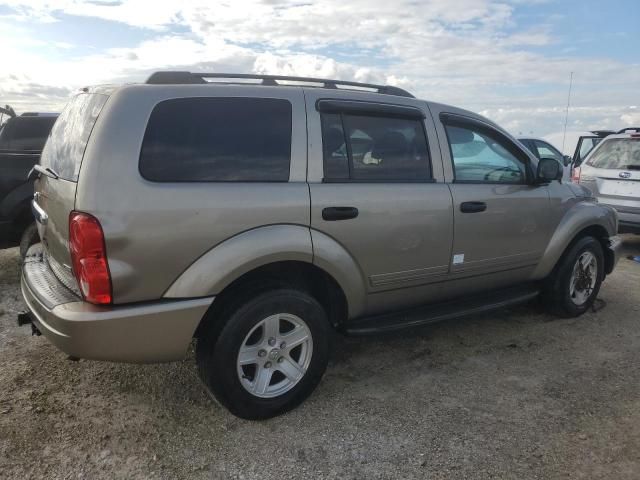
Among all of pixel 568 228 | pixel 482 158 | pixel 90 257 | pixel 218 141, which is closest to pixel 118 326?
pixel 90 257

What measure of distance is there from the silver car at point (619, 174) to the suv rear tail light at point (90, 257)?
6.27m

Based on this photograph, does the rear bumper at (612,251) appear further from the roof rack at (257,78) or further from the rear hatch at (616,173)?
the roof rack at (257,78)

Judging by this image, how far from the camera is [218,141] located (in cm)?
274

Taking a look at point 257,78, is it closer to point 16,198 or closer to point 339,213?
point 339,213

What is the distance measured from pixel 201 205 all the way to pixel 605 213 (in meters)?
3.80

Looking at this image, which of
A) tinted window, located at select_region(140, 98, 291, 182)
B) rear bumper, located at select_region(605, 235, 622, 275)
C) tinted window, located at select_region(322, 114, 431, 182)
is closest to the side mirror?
tinted window, located at select_region(322, 114, 431, 182)

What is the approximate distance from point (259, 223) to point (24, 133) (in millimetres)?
4624

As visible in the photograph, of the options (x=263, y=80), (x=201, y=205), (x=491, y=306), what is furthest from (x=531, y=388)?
(x=263, y=80)

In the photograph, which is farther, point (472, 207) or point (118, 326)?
point (472, 207)

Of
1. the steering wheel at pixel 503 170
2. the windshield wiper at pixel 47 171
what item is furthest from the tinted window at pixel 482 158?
the windshield wiper at pixel 47 171

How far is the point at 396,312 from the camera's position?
3557 mm

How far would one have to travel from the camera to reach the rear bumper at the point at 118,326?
8.00ft

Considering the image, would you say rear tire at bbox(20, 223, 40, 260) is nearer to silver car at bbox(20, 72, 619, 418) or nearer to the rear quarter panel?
silver car at bbox(20, 72, 619, 418)

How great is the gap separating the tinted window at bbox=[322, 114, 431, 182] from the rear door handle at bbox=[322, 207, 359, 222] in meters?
0.19
